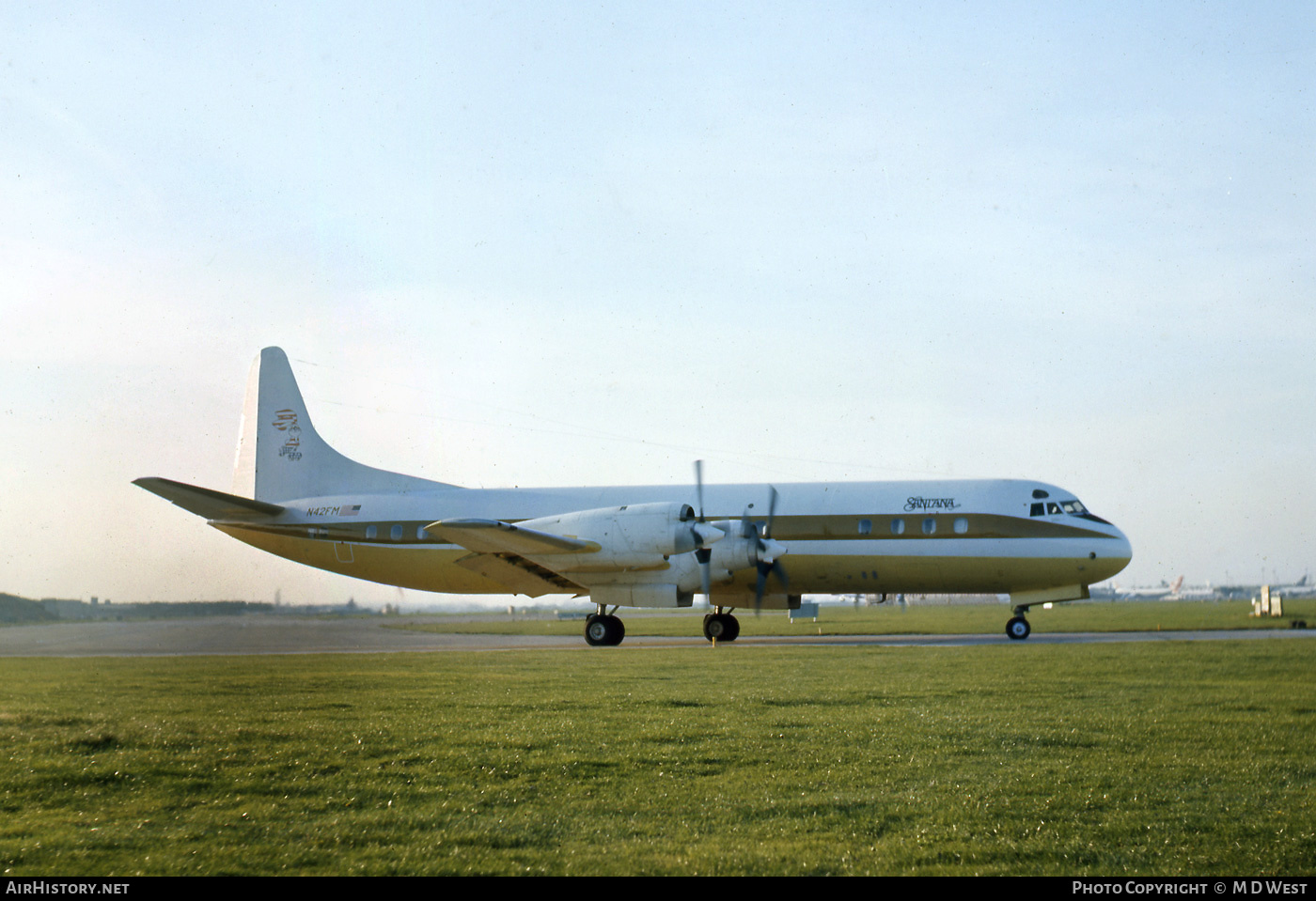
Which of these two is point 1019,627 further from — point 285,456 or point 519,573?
point 285,456

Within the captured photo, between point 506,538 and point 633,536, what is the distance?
3301mm

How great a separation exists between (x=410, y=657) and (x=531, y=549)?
4235 mm

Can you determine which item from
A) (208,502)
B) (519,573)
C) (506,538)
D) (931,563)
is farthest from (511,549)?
(931,563)

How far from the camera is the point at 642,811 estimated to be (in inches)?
334

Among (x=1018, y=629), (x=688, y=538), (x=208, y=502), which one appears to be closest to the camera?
(x=688, y=538)

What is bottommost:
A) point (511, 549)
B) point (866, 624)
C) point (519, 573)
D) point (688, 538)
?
point (866, 624)

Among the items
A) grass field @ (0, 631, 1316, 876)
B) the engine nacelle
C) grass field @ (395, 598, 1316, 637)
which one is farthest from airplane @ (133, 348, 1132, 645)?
grass field @ (0, 631, 1316, 876)

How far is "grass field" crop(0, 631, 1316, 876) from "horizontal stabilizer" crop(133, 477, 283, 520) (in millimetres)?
10921

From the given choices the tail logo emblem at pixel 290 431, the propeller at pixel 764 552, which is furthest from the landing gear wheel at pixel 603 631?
the tail logo emblem at pixel 290 431

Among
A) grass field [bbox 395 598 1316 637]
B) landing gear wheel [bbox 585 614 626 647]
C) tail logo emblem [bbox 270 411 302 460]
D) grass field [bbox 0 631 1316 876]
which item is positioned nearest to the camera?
grass field [bbox 0 631 1316 876]

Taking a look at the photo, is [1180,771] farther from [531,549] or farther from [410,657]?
[410,657]

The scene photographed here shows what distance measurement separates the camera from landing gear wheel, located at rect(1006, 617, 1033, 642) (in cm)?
3222

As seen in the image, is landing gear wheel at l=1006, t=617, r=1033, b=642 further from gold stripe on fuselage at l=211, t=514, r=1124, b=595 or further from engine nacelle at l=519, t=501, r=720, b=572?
engine nacelle at l=519, t=501, r=720, b=572

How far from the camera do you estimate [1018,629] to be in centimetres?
3238
